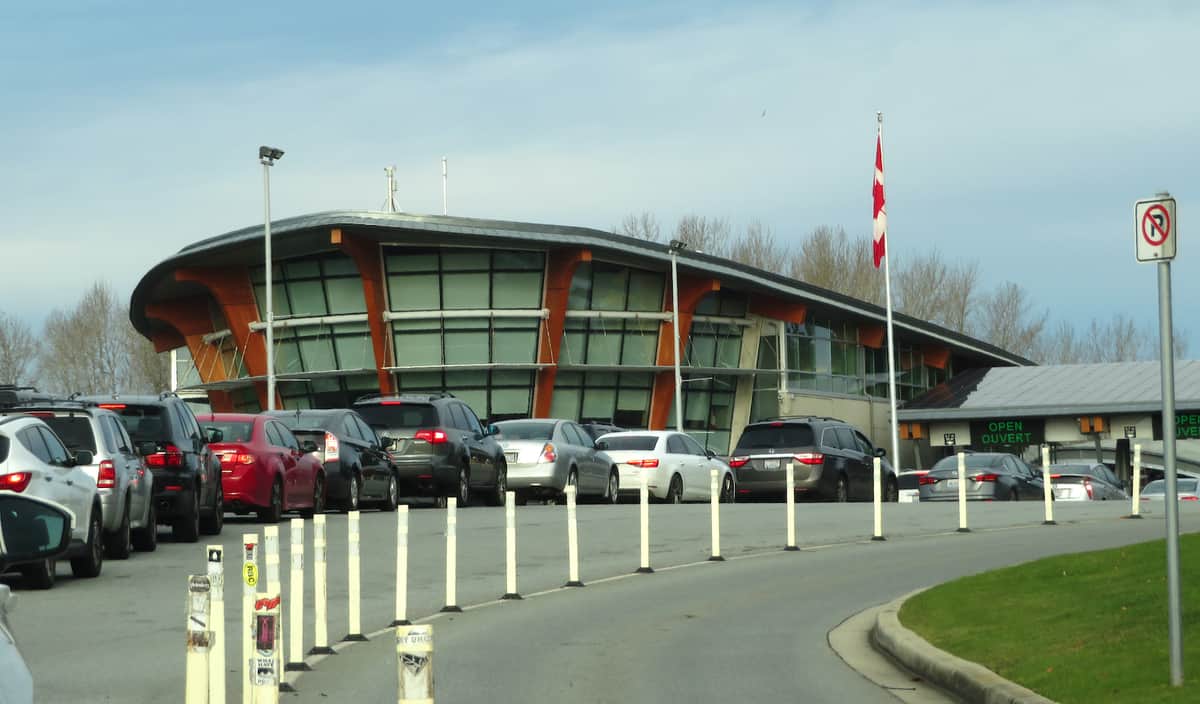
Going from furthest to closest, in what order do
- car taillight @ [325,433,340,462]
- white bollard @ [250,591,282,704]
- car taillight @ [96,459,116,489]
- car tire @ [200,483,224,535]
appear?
car taillight @ [325,433,340,462]
car tire @ [200,483,224,535]
car taillight @ [96,459,116,489]
white bollard @ [250,591,282,704]

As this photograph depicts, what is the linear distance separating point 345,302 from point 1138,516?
36222mm

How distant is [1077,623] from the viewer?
11.5m

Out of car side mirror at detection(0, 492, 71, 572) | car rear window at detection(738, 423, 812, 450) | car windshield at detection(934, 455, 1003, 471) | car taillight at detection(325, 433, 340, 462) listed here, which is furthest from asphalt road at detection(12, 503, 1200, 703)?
car windshield at detection(934, 455, 1003, 471)

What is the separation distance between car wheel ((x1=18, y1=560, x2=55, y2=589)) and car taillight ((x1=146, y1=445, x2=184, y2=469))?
4.10 m

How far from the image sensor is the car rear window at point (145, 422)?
2053cm

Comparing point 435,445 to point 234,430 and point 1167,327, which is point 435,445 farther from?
point 1167,327

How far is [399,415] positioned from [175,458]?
27.5 ft

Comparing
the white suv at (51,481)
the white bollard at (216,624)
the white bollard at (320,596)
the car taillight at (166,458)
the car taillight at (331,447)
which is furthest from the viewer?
the car taillight at (331,447)

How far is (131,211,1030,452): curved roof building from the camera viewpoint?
56562 millimetres

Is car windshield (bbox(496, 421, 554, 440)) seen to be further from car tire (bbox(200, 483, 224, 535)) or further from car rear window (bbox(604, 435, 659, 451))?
car tire (bbox(200, 483, 224, 535))

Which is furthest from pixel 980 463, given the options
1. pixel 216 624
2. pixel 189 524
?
pixel 216 624

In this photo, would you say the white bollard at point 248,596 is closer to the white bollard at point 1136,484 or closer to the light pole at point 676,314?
the white bollard at point 1136,484

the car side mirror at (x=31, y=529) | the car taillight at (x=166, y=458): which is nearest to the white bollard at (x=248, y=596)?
the car side mirror at (x=31, y=529)

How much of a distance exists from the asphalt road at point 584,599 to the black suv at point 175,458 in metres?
0.57
